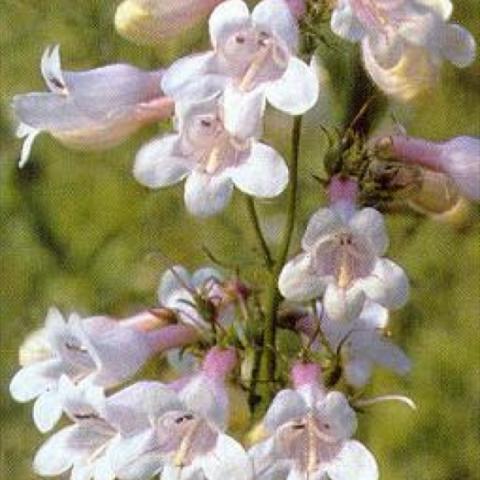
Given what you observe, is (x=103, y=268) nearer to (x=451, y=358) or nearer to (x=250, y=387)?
(x=451, y=358)

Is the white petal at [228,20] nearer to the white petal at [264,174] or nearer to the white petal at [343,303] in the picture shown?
the white petal at [264,174]

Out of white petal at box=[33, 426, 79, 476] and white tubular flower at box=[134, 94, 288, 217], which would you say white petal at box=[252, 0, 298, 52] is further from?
white petal at box=[33, 426, 79, 476]

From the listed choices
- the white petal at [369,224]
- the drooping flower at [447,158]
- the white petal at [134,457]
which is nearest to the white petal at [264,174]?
the white petal at [369,224]

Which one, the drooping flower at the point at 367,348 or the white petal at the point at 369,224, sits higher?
the white petal at the point at 369,224

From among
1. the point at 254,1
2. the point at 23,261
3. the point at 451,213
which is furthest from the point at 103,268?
the point at 451,213

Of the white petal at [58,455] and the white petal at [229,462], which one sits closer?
the white petal at [229,462]
